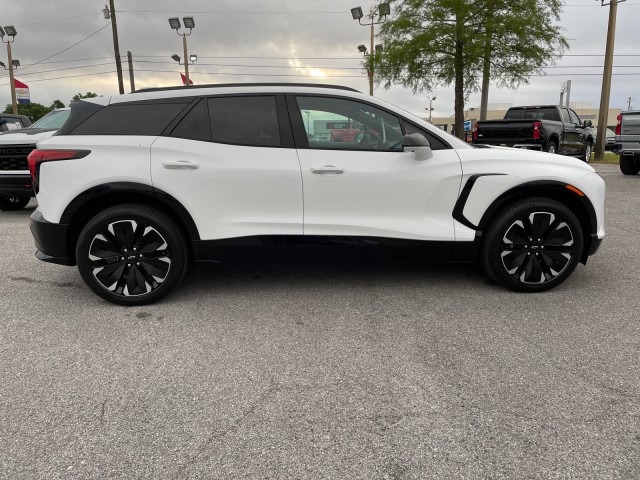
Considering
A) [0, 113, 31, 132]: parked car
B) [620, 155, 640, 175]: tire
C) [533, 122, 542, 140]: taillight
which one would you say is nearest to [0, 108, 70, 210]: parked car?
[0, 113, 31, 132]: parked car

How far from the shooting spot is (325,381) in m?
2.82

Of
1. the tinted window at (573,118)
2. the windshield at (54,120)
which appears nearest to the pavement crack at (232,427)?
the windshield at (54,120)

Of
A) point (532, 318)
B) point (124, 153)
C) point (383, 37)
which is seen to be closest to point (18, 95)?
point (383, 37)

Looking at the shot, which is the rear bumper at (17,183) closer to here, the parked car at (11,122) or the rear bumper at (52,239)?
the parked car at (11,122)

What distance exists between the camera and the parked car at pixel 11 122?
11.1 meters

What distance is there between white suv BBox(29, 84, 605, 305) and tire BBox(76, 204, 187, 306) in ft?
0.03

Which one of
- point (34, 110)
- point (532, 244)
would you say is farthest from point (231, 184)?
point (34, 110)

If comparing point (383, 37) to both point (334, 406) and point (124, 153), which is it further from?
point (334, 406)

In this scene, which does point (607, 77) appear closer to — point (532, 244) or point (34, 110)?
point (532, 244)

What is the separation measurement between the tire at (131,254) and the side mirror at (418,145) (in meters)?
1.91

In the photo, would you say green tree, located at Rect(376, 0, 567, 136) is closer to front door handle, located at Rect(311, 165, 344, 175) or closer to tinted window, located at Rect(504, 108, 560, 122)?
tinted window, located at Rect(504, 108, 560, 122)

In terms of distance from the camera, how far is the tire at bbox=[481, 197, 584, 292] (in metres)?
4.12

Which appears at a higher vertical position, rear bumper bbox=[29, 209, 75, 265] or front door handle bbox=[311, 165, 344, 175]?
front door handle bbox=[311, 165, 344, 175]

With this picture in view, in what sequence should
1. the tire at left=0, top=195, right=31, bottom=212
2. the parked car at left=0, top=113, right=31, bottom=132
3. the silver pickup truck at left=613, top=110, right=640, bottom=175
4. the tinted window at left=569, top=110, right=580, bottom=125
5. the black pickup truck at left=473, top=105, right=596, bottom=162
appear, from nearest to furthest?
the tire at left=0, top=195, right=31, bottom=212
the parked car at left=0, top=113, right=31, bottom=132
the silver pickup truck at left=613, top=110, right=640, bottom=175
the black pickup truck at left=473, top=105, right=596, bottom=162
the tinted window at left=569, top=110, right=580, bottom=125
